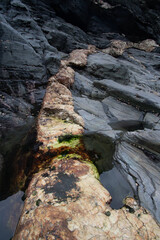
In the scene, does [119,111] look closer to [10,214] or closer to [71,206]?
[71,206]

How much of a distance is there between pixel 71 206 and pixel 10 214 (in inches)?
63.4

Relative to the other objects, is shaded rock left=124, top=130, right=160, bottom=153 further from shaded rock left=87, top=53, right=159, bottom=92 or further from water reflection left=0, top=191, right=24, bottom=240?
shaded rock left=87, top=53, right=159, bottom=92

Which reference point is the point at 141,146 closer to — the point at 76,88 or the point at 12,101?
the point at 76,88

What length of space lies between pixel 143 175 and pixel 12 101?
6.50 m

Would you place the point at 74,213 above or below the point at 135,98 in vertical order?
below

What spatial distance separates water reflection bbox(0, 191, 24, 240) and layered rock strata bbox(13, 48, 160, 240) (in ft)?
1.21

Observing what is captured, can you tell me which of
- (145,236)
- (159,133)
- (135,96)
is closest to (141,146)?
(159,133)

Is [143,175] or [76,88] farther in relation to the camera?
[76,88]

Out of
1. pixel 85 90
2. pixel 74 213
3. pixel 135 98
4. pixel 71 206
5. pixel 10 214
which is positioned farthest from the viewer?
pixel 85 90

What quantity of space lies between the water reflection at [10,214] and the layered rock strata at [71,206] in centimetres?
37

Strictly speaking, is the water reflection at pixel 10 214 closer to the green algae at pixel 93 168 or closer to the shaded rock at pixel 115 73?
the green algae at pixel 93 168

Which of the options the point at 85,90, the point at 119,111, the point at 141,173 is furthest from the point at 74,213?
the point at 85,90

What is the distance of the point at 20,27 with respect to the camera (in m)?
9.73

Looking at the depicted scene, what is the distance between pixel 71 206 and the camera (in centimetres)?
301
